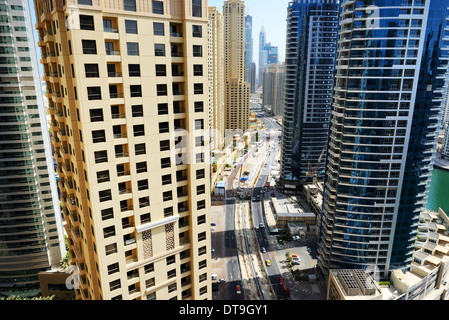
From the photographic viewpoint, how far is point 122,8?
9789 mm

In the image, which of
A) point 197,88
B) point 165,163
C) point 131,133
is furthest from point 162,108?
point 165,163

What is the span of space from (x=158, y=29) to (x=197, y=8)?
1.74m

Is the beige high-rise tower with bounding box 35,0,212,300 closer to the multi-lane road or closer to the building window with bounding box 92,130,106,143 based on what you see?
the building window with bounding box 92,130,106,143

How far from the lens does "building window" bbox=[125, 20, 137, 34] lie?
995cm

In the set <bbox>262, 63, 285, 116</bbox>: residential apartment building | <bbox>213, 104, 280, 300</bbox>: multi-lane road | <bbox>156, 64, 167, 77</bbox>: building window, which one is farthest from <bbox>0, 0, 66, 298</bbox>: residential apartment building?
<bbox>262, 63, 285, 116</bbox>: residential apartment building

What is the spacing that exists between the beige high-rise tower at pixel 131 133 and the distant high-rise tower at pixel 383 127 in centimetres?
1675

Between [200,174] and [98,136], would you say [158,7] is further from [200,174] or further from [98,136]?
[200,174]

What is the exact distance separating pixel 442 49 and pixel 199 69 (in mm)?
21266

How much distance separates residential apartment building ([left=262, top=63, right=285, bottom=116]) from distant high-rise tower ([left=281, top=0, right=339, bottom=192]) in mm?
60049

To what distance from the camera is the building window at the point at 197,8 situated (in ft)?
35.8

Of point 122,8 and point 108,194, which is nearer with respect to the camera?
point 122,8
